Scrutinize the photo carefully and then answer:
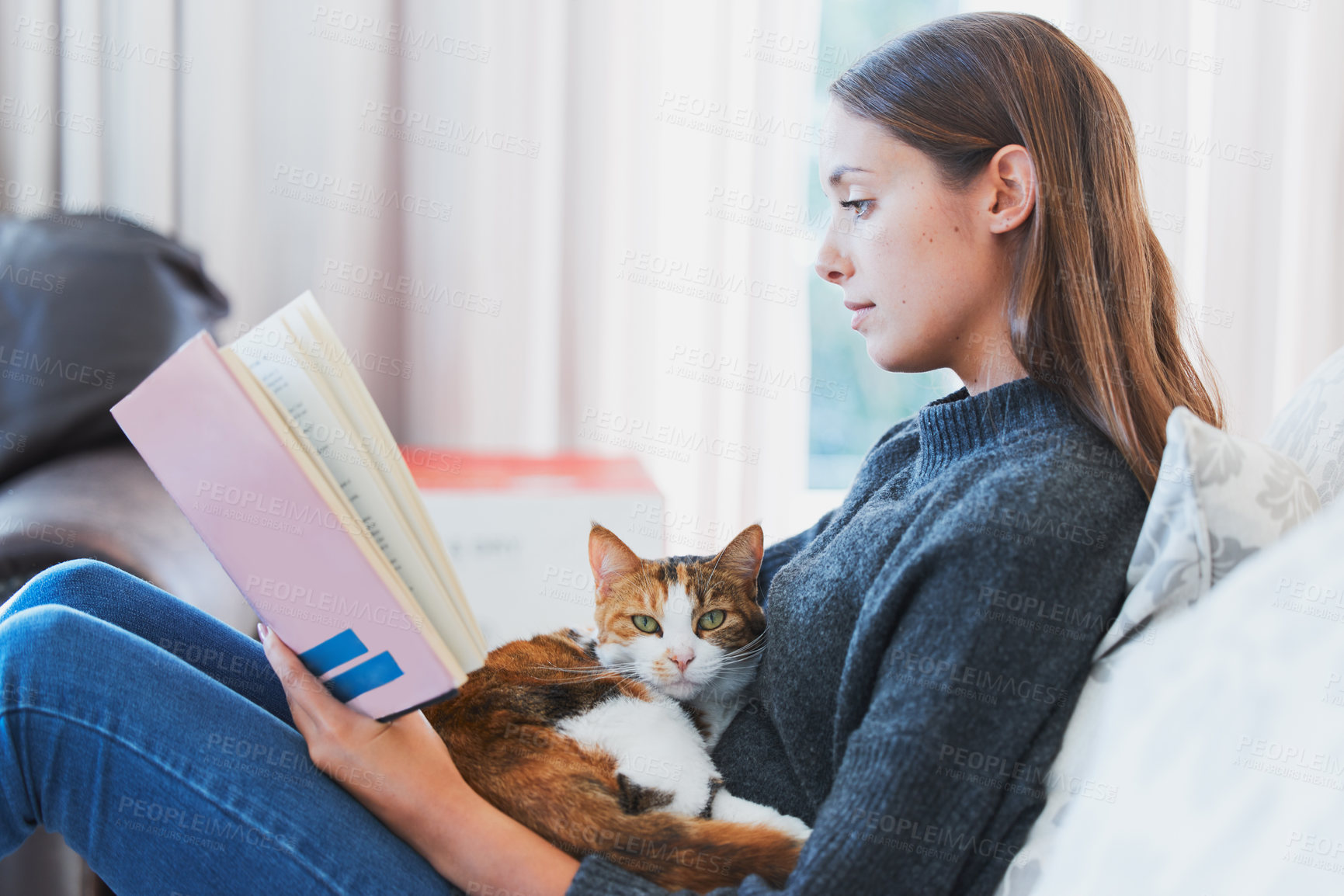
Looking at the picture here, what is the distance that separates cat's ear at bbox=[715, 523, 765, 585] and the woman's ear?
1.31 feet

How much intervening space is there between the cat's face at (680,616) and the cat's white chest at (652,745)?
0.06 metres

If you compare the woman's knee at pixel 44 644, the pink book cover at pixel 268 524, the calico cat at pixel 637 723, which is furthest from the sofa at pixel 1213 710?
the woman's knee at pixel 44 644

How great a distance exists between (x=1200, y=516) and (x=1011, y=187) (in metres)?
0.35

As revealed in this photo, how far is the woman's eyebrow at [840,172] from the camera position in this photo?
88cm

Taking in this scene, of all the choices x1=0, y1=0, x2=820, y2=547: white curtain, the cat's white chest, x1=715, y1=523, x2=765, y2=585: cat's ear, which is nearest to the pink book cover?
the cat's white chest

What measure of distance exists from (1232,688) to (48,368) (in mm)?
1716

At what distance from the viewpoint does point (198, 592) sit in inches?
47.9

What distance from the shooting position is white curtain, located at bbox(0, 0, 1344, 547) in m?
1.89

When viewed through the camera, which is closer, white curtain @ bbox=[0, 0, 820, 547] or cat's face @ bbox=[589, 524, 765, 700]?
cat's face @ bbox=[589, 524, 765, 700]

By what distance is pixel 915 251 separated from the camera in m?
0.87

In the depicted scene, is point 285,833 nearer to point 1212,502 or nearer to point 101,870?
point 101,870

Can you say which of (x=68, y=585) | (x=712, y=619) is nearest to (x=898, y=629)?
(x=712, y=619)

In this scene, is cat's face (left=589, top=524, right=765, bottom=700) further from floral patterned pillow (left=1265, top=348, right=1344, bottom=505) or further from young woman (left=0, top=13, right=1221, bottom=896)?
floral patterned pillow (left=1265, top=348, right=1344, bottom=505)

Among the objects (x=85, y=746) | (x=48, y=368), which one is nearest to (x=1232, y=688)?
(x=85, y=746)
